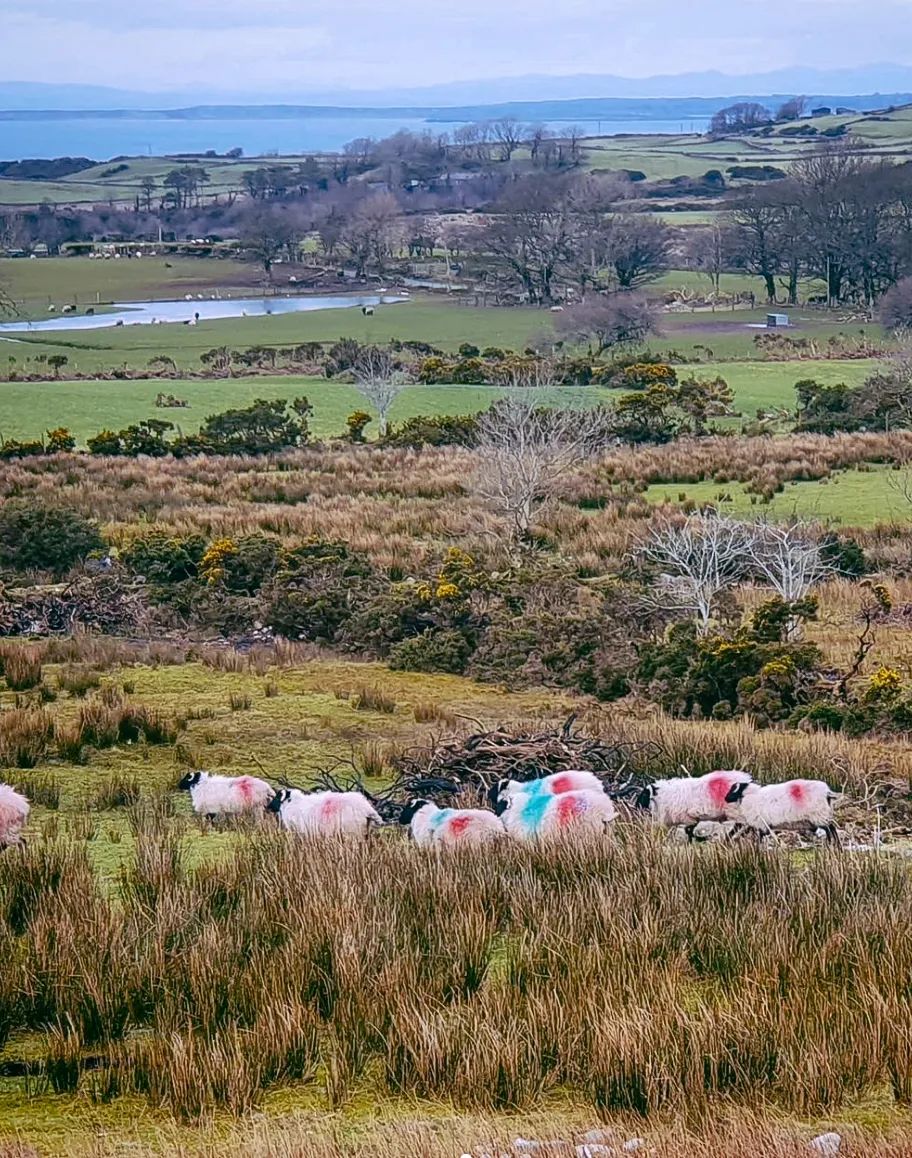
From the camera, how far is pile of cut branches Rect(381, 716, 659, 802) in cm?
950

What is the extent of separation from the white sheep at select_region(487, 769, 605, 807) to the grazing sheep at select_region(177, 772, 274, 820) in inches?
54.7

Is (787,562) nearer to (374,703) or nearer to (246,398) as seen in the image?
(374,703)

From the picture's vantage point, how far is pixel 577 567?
21.6 metres

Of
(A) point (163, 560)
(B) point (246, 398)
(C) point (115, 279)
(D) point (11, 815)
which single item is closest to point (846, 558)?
(A) point (163, 560)

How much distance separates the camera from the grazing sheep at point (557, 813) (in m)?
7.91

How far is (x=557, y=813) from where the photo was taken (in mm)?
8094

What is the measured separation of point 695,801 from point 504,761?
65.1 inches

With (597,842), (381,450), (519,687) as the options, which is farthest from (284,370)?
(597,842)

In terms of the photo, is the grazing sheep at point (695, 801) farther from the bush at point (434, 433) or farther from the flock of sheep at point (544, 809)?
the bush at point (434, 433)

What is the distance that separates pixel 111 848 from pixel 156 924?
1992mm

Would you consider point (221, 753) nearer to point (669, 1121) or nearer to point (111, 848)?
point (111, 848)

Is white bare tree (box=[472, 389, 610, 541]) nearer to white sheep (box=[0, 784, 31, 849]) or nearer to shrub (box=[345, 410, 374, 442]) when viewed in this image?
shrub (box=[345, 410, 374, 442])

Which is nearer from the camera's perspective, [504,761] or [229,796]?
[229,796]

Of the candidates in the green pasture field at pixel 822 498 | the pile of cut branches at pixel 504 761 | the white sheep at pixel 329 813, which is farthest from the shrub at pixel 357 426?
the white sheep at pixel 329 813
